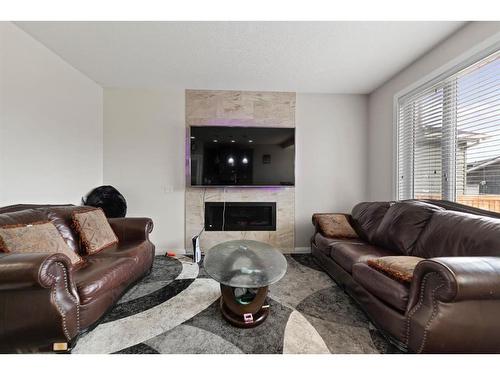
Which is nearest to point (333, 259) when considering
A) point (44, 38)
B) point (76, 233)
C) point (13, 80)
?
point (76, 233)

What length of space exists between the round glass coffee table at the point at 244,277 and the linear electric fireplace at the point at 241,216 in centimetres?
158

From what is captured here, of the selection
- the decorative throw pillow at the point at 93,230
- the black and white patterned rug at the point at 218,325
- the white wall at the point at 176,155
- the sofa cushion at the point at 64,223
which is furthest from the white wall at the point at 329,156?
the sofa cushion at the point at 64,223

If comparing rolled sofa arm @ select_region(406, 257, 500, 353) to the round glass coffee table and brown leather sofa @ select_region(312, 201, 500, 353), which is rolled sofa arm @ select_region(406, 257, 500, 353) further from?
the round glass coffee table

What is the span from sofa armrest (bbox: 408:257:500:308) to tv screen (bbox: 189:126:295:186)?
2176 mm

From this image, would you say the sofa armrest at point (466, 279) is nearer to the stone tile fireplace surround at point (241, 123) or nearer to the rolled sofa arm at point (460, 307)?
the rolled sofa arm at point (460, 307)

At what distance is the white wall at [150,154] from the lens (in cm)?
321

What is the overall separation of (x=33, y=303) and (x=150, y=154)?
7.84ft

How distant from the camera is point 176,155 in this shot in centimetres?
326

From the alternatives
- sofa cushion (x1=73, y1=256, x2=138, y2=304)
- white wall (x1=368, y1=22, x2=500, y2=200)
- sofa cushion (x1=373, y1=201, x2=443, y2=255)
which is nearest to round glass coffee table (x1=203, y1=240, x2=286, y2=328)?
sofa cushion (x1=73, y1=256, x2=138, y2=304)

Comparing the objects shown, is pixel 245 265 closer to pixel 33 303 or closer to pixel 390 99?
pixel 33 303

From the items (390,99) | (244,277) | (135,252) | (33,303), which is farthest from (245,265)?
(390,99)

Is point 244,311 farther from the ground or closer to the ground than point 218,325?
farther from the ground
